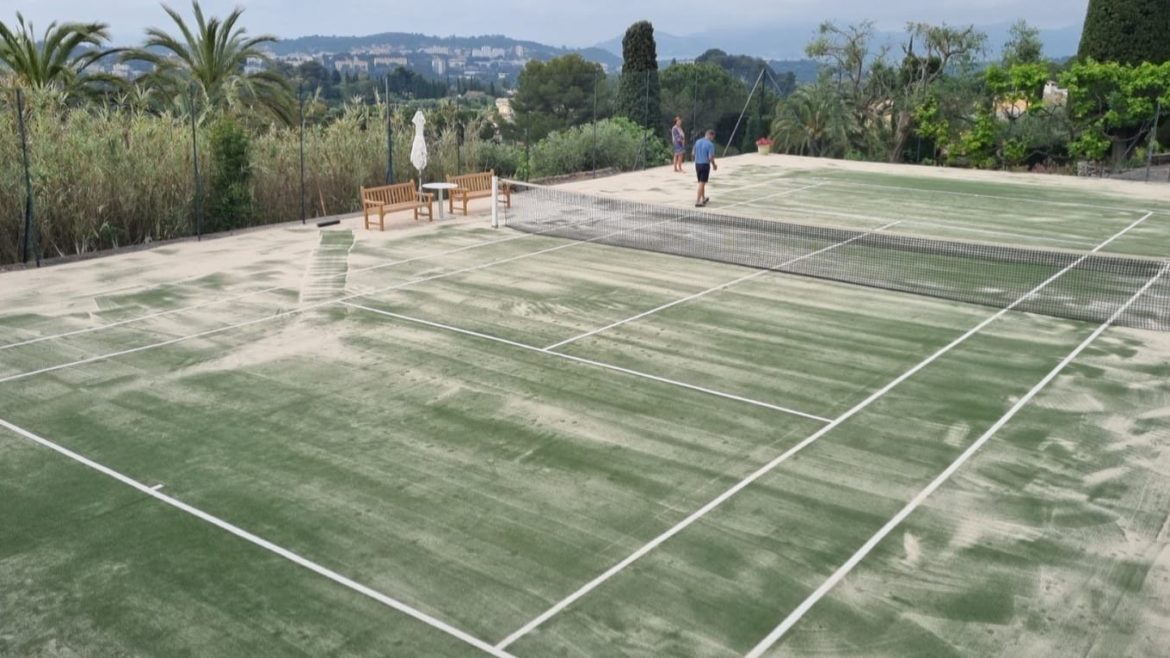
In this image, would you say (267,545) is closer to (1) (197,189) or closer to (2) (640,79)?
(1) (197,189)

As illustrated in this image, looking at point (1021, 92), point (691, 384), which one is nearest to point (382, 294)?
point (691, 384)

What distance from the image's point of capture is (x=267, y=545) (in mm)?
7180

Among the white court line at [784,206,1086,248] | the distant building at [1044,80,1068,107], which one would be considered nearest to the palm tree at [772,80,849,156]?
the distant building at [1044,80,1068,107]

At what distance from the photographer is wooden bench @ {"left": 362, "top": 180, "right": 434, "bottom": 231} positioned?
1891 centimetres

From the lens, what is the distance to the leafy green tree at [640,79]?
107 ft

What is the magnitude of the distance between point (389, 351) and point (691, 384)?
3.45 meters

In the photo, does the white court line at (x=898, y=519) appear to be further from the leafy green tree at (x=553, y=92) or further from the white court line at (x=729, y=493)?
the leafy green tree at (x=553, y=92)

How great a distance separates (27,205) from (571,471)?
1154 cm

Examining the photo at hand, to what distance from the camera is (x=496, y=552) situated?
23.4 feet

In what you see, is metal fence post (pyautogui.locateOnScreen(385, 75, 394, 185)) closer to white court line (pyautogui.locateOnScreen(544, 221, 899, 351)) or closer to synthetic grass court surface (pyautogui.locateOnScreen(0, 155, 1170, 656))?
synthetic grass court surface (pyautogui.locateOnScreen(0, 155, 1170, 656))

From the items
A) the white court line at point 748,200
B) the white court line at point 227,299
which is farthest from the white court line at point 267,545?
the white court line at point 748,200

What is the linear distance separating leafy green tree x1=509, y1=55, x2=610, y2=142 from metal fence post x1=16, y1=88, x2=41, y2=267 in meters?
22.6

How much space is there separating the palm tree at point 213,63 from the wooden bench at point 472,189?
28.0 feet

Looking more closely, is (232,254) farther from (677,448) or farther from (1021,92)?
(1021,92)
